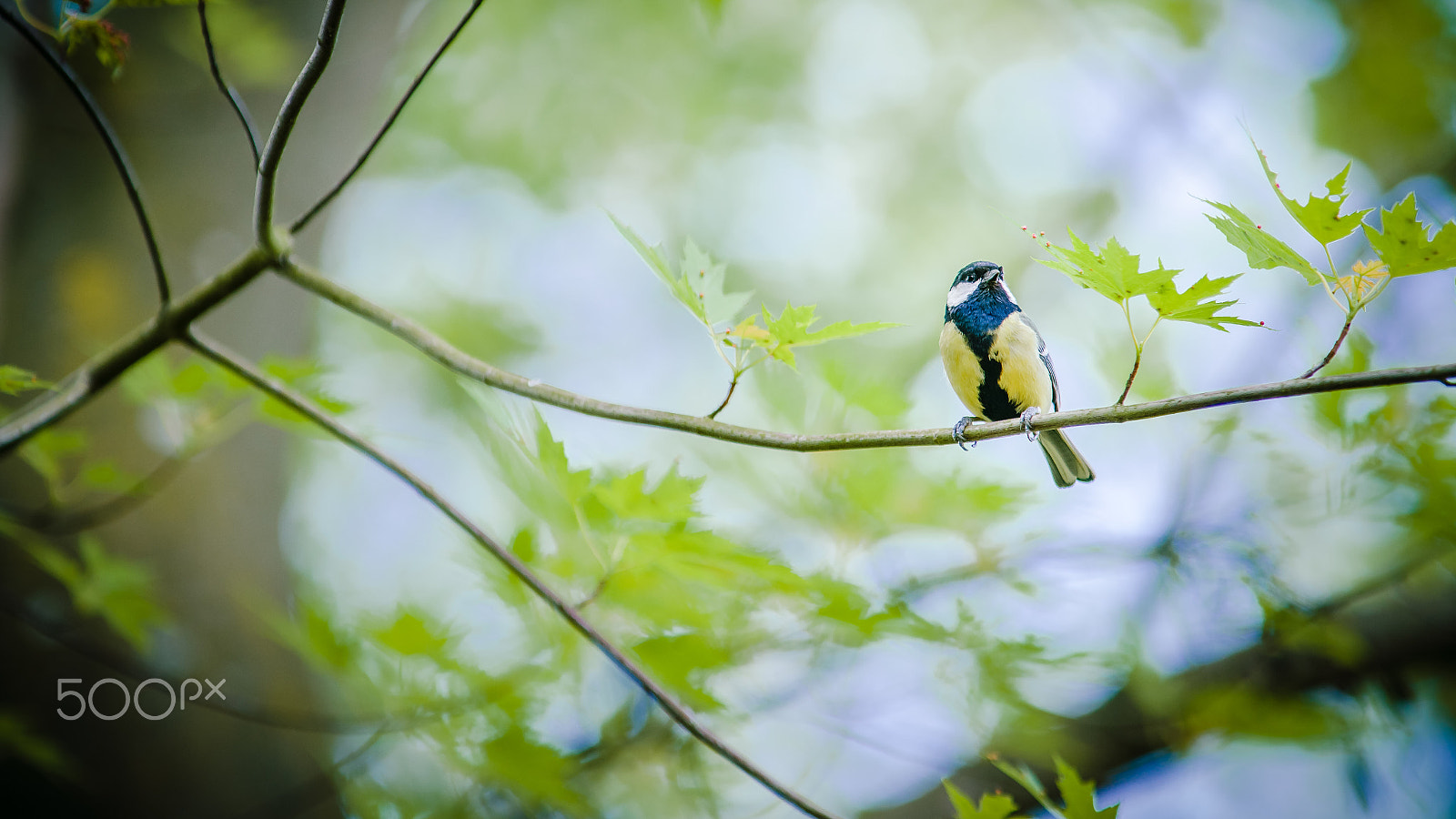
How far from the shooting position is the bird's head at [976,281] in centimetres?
138

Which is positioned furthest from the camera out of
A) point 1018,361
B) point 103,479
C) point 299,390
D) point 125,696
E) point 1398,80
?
point 1398,80

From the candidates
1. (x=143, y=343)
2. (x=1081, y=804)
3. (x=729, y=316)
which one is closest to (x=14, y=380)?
(x=143, y=343)

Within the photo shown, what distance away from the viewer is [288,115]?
3.08 ft

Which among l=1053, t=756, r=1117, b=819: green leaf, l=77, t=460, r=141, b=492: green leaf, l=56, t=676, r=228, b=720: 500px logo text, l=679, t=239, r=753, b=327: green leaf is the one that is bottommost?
l=1053, t=756, r=1117, b=819: green leaf

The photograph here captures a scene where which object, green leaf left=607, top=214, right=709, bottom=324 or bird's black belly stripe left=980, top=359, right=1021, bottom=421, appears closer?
green leaf left=607, top=214, right=709, bottom=324

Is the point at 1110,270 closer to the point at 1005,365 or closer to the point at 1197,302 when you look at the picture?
the point at 1197,302

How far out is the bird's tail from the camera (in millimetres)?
1581

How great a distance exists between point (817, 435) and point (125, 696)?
6.78 ft

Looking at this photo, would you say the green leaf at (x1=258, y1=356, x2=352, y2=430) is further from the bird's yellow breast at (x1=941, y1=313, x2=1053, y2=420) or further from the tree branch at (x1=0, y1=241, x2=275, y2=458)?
the bird's yellow breast at (x1=941, y1=313, x2=1053, y2=420)

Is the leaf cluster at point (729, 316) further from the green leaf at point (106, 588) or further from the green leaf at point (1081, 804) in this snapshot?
the green leaf at point (106, 588)

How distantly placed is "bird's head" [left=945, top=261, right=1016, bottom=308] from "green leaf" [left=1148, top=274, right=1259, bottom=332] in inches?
20.2

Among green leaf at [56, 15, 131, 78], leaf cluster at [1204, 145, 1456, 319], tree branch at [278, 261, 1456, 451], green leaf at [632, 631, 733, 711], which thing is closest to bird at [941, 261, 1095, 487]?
tree branch at [278, 261, 1456, 451]

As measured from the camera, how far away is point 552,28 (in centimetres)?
507

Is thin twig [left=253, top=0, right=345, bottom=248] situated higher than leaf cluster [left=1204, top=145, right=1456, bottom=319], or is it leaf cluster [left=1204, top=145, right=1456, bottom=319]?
thin twig [left=253, top=0, right=345, bottom=248]
